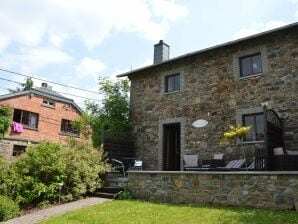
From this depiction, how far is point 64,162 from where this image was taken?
11.0m

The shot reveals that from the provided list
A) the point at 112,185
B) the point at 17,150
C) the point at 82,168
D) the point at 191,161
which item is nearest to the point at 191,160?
the point at 191,161

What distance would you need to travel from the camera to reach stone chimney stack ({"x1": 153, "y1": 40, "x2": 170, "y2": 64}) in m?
15.6

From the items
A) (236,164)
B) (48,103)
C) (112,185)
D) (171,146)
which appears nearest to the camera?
(236,164)

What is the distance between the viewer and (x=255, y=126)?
1114 cm

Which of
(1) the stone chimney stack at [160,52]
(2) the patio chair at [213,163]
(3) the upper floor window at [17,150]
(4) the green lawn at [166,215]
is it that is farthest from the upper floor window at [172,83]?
(3) the upper floor window at [17,150]

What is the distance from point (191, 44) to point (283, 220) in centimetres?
902

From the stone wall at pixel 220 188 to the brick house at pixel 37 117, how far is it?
45.5ft

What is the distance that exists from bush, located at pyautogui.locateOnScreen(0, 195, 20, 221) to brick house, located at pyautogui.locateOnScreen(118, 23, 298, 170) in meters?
6.09

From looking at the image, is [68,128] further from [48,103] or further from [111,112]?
[111,112]

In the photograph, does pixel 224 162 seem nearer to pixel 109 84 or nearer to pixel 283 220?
pixel 283 220

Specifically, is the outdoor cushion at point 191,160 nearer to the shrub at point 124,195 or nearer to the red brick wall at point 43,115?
the shrub at point 124,195

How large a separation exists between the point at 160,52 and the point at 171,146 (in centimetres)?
475

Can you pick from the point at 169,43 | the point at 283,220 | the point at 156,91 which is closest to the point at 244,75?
the point at 156,91

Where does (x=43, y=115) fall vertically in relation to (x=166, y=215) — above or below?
above
